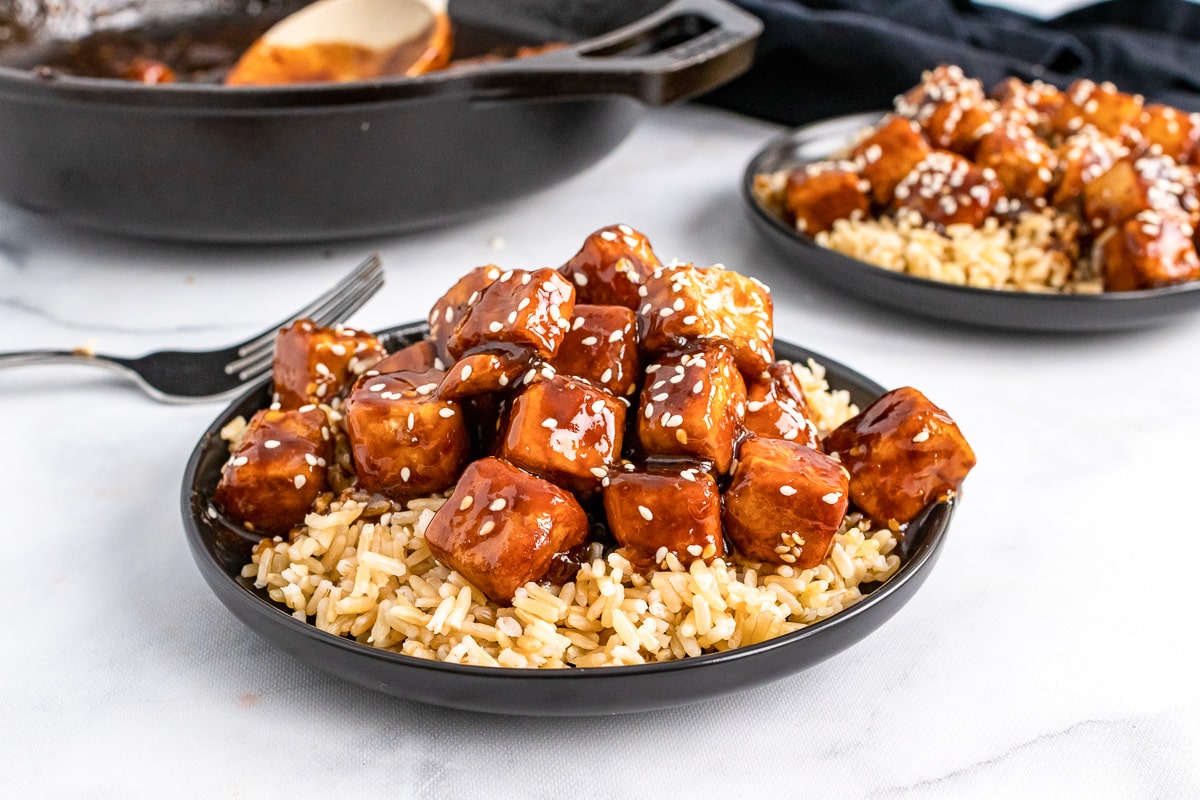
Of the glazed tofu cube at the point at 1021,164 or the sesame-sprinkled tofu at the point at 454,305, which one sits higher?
the sesame-sprinkled tofu at the point at 454,305

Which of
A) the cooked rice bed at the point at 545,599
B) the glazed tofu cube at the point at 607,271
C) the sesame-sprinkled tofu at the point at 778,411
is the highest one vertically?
the glazed tofu cube at the point at 607,271

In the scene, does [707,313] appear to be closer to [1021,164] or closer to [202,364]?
[202,364]

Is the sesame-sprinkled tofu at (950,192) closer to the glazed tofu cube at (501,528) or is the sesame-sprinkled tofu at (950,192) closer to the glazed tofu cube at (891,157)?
the glazed tofu cube at (891,157)

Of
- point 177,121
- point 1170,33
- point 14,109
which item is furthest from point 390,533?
point 1170,33

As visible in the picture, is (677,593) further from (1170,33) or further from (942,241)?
(1170,33)

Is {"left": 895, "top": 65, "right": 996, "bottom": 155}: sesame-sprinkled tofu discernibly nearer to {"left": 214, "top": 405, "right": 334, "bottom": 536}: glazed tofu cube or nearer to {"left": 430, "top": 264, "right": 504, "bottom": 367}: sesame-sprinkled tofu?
{"left": 430, "top": 264, "right": 504, "bottom": 367}: sesame-sprinkled tofu

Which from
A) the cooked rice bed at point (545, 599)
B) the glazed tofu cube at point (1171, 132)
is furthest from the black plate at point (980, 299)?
the cooked rice bed at point (545, 599)
